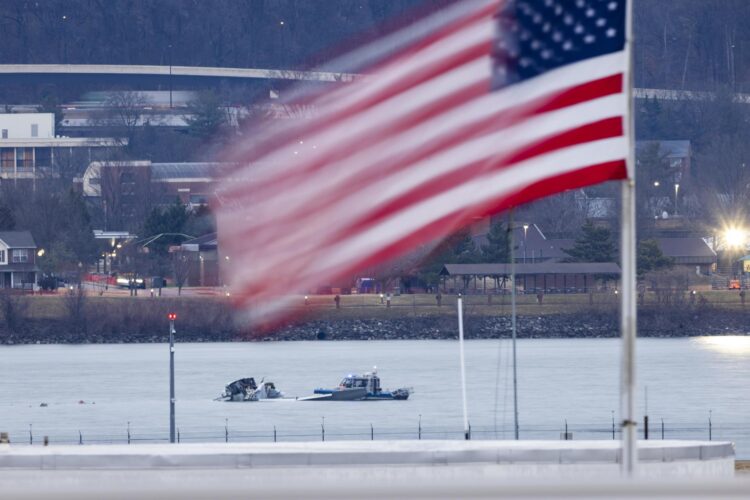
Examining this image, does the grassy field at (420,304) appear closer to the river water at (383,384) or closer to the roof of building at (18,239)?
the river water at (383,384)

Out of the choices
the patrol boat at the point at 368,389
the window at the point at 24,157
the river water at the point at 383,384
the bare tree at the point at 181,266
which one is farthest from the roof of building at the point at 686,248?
the window at the point at 24,157

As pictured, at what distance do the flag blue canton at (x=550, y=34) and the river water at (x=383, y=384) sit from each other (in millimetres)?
22550

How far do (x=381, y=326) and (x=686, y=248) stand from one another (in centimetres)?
1997

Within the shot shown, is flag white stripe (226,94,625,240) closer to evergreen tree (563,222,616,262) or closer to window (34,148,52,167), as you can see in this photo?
evergreen tree (563,222,616,262)

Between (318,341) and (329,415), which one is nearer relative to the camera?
(329,415)

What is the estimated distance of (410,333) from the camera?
7381cm

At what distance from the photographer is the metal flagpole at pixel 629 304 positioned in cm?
866

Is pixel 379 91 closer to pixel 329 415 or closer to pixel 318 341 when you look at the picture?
pixel 329 415

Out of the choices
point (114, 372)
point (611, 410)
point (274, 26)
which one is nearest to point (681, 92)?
point (274, 26)

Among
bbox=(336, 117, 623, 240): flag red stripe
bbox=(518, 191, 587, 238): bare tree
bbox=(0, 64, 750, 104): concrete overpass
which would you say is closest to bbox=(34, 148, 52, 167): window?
bbox=(0, 64, 750, 104): concrete overpass

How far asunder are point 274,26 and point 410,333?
84682 millimetres

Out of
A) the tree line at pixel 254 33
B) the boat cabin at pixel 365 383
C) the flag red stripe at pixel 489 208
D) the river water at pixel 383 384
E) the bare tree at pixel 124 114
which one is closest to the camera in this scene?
the flag red stripe at pixel 489 208

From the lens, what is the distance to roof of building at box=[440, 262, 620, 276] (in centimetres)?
7569

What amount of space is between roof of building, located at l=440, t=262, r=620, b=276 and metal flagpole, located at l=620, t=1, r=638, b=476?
64.1m
